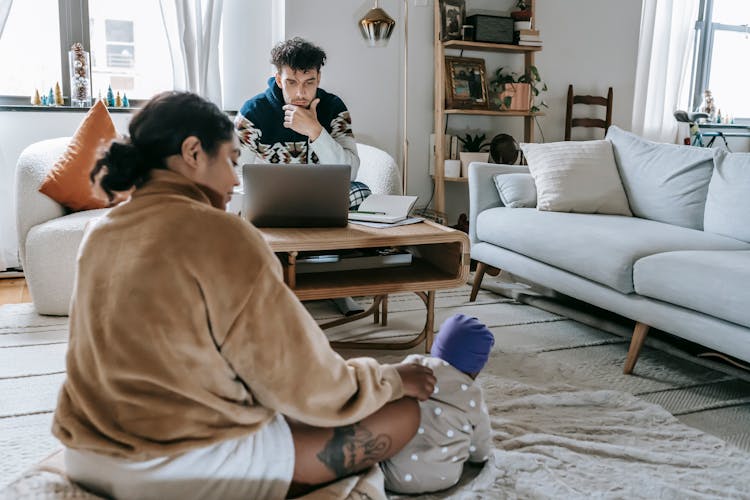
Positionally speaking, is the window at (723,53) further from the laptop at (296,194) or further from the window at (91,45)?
the laptop at (296,194)

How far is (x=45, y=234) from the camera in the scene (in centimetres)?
271

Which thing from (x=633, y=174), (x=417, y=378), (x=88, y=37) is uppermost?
(x=88, y=37)

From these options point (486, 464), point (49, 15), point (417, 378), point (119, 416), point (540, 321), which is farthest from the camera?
point (49, 15)

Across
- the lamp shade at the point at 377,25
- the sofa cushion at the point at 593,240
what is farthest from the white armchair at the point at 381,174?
the lamp shade at the point at 377,25

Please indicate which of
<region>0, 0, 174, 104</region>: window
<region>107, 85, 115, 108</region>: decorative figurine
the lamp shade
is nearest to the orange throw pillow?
<region>107, 85, 115, 108</region>: decorative figurine

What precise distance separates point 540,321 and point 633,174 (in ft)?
2.76

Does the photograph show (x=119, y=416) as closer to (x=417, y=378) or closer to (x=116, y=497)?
(x=116, y=497)

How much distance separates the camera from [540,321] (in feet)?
9.09

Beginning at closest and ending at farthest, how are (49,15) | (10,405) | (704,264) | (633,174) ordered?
1. (10,405)
2. (704,264)
3. (633,174)
4. (49,15)

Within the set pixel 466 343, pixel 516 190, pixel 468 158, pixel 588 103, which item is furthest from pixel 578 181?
pixel 588 103

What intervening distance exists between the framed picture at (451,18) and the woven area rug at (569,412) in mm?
2059

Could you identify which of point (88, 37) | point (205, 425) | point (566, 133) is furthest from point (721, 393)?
point (88, 37)

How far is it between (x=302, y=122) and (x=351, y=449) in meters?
1.53

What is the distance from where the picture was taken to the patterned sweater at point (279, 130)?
2629mm
